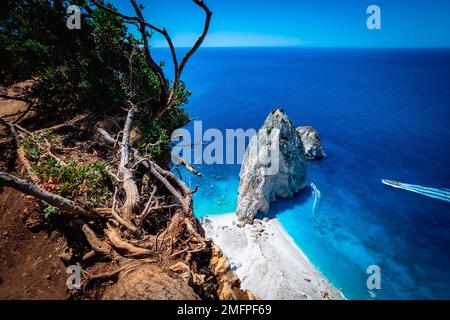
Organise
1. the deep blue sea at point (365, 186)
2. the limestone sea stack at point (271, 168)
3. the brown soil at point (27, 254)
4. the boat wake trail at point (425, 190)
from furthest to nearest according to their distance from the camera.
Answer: the boat wake trail at point (425, 190)
the limestone sea stack at point (271, 168)
the deep blue sea at point (365, 186)
the brown soil at point (27, 254)

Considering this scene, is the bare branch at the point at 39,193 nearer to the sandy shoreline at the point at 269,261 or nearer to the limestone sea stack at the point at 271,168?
the sandy shoreline at the point at 269,261

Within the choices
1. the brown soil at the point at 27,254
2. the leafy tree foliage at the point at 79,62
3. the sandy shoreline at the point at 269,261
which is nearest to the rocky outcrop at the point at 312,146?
the sandy shoreline at the point at 269,261

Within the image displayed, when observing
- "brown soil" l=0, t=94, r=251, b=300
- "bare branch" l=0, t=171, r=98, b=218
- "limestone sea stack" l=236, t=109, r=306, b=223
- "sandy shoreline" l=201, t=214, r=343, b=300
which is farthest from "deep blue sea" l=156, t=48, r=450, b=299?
"brown soil" l=0, t=94, r=251, b=300

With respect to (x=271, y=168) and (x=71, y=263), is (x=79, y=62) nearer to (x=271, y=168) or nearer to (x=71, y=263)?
(x=71, y=263)

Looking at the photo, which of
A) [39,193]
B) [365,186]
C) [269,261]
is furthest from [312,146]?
[39,193]

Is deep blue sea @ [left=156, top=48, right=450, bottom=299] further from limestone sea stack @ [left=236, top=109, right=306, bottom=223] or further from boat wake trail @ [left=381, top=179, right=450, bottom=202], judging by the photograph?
limestone sea stack @ [left=236, top=109, right=306, bottom=223]
